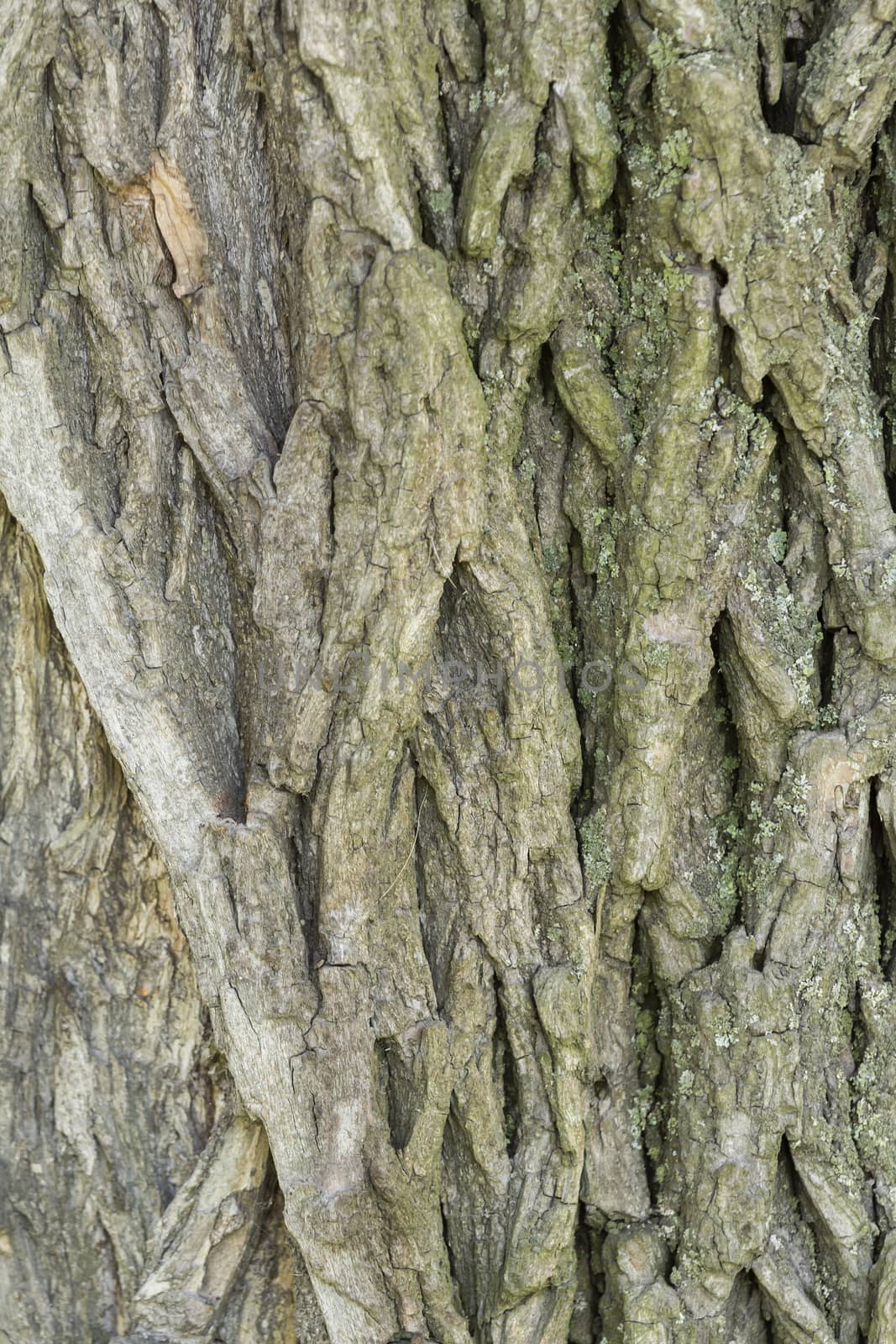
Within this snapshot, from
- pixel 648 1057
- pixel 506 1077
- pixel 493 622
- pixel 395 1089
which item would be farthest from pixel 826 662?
pixel 395 1089

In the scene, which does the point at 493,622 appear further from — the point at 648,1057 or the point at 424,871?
the point at 648,1057

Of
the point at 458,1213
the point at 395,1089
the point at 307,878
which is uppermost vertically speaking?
the point at 307,878

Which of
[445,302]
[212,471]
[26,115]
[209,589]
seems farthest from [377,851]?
[26,115]

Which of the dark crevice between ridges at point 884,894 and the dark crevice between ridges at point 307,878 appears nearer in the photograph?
the dark crevice between ridges at point 307,878

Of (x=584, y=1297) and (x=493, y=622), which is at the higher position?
(x=493, y=622)

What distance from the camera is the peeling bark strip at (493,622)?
5.43ft

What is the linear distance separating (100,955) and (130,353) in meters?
1.07

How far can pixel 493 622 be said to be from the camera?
1.74 meters

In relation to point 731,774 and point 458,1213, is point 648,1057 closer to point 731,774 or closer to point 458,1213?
point 458,1213

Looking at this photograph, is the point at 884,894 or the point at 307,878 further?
the point at 884,894

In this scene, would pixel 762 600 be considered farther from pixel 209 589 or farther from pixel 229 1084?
pixel 229 1084

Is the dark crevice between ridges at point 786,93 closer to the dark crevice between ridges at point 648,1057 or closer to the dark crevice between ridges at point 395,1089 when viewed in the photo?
the dark crevice between ridges at point 648,1057

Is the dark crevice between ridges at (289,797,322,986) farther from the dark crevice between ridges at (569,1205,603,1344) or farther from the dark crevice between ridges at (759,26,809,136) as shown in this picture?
the dark crevice between ridges at (759,26,809,136)

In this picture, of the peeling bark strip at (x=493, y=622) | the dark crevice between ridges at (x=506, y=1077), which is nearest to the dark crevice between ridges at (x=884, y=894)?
the peeling bark strip at (x=493, y=622)
